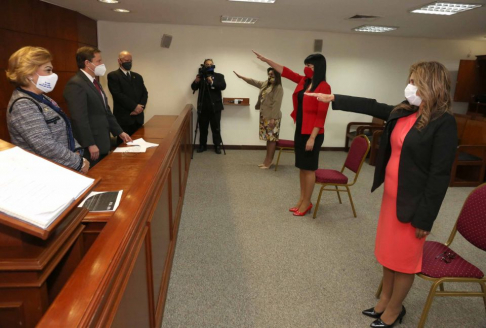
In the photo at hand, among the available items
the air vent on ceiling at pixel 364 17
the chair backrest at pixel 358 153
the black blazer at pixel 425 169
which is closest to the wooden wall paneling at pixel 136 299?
the black blazer at pixel 425 169

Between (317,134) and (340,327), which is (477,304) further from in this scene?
(317,134)

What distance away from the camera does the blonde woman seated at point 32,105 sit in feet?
5.67

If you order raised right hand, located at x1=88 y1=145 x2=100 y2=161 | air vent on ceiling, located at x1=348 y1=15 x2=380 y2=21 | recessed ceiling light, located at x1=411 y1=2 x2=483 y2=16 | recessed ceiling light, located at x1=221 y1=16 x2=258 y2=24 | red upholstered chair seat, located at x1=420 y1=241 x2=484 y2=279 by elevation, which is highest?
recessed ceiling light, located at x1=221 y1=16 x2=258 y2=24

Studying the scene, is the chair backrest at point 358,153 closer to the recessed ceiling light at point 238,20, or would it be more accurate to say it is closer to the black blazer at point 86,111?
the black blazer at point 86,111

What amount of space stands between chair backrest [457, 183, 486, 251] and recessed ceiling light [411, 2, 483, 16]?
2.82 metres

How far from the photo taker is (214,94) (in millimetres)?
5848

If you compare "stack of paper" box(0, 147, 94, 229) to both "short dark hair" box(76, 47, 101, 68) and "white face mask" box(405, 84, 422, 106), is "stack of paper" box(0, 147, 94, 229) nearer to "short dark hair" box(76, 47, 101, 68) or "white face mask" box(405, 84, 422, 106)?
"white face mask" box(405, 84, 422, 106)

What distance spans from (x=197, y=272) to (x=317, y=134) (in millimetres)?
1607

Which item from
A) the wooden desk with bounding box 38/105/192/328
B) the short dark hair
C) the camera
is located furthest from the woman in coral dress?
the camera

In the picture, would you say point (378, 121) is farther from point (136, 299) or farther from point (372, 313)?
point (136, 299)

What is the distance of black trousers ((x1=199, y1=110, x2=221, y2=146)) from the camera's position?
19.7 feet

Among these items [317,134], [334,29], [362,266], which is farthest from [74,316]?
[334,29]

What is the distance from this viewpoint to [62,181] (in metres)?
1.01

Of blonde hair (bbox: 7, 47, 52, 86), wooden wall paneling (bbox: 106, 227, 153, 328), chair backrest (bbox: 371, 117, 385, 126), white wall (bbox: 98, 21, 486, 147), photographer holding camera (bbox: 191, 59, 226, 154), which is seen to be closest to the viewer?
wooden wall paneling (bbox: 106, 227, 153, 328)
